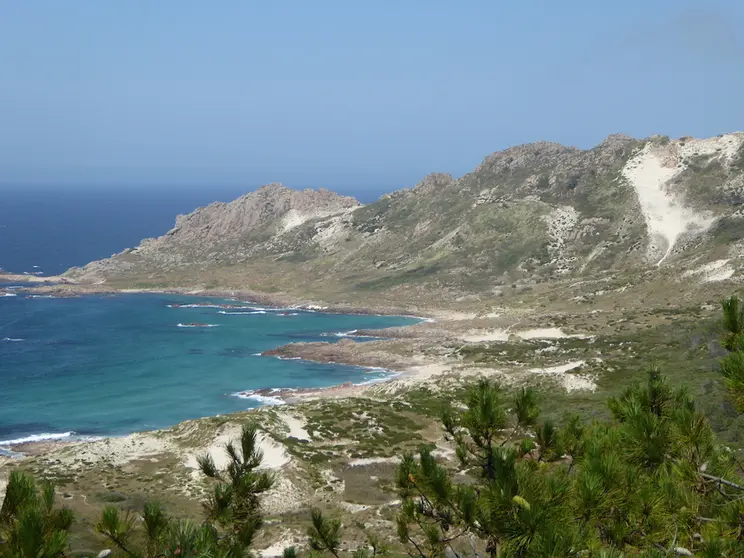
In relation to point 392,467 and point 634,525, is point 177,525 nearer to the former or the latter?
point 634,525

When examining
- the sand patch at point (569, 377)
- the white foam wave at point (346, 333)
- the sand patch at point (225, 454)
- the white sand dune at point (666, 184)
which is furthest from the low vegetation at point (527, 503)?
the white sand dune at point (666, 184)

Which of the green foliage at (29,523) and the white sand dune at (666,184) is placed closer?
the green foliage at (29,523)

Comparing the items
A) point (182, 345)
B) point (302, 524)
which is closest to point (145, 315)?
point (182, 345)

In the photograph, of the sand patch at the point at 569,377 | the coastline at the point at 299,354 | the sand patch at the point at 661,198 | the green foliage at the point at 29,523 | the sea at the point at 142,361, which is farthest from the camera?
the sand patch at the point at 661,198

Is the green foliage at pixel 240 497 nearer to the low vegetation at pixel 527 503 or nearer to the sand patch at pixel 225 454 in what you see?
the low vegetation at pixel 527 503

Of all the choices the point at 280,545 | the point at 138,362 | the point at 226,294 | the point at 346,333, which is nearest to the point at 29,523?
the point at 280,545
